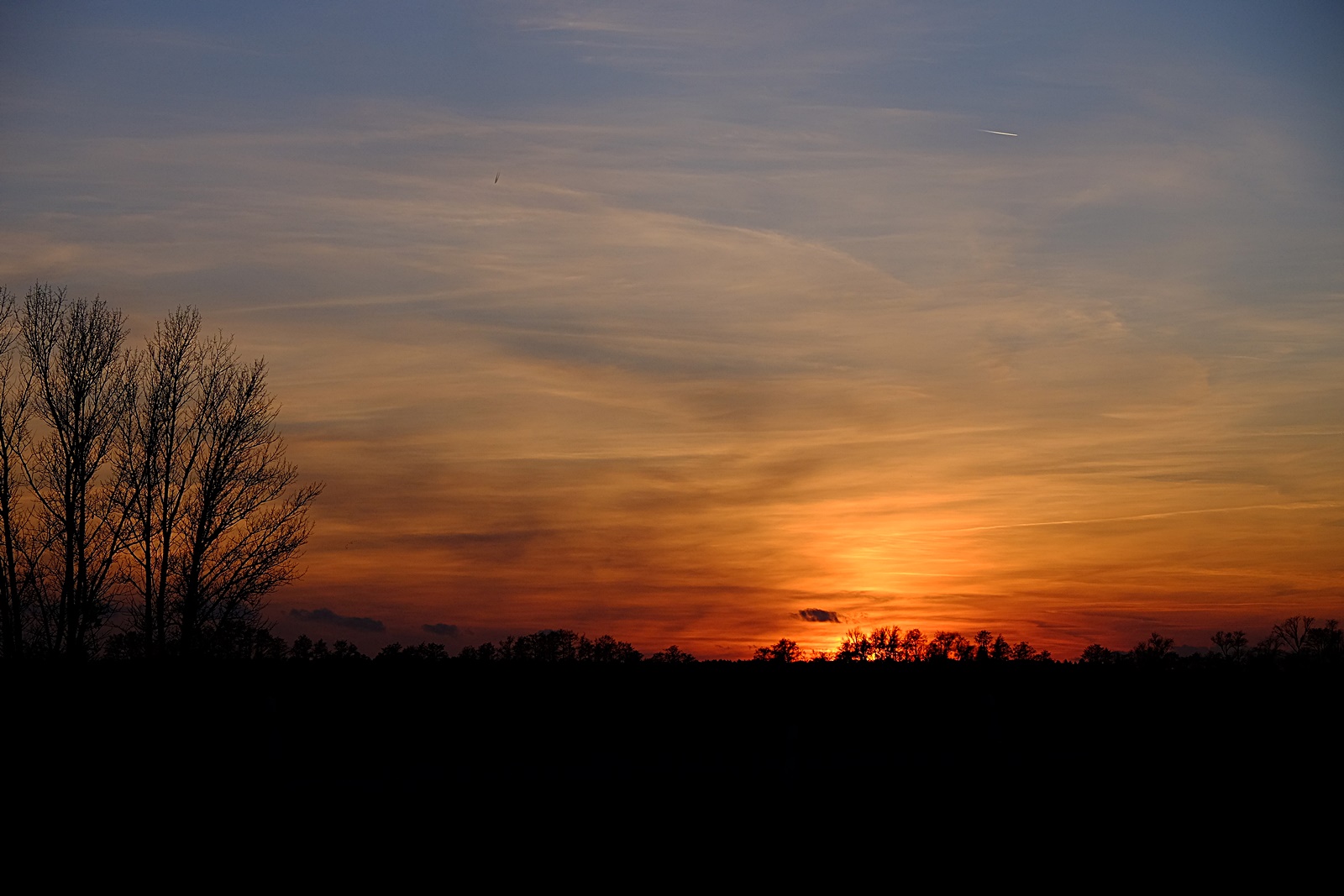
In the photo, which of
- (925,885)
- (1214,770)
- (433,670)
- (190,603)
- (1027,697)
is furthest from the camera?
(190,603)

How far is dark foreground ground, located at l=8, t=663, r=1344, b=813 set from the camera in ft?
54.7

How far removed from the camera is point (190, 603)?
3822 cm

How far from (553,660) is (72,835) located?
10.9m

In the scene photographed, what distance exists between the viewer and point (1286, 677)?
26.0 m

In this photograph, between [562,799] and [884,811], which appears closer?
[562,799]

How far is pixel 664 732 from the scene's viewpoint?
24.1 metres

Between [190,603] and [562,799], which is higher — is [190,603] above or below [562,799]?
above

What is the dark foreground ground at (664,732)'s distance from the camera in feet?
54.7

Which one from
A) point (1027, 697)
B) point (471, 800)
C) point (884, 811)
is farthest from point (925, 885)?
point (1027, 697)

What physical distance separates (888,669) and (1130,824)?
9244mm

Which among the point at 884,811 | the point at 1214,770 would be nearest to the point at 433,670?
the point at 884,811

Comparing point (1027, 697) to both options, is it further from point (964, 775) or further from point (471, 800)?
point (471, 800)

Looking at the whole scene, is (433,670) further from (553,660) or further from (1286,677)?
(1286,677)

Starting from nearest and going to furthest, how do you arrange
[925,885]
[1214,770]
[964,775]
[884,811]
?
[925,885], [884,811], [964,775], [1214,770]
